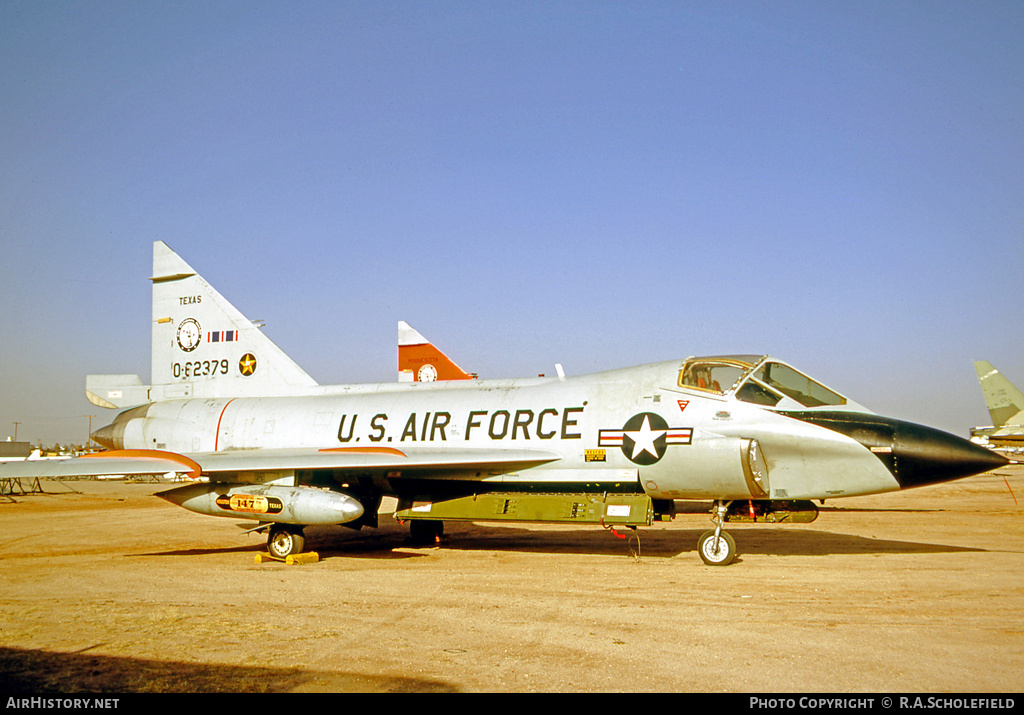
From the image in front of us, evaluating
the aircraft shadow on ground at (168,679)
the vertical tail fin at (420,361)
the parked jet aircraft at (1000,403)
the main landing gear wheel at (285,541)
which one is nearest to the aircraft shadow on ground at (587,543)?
the main landing gear wheel at (285,541)

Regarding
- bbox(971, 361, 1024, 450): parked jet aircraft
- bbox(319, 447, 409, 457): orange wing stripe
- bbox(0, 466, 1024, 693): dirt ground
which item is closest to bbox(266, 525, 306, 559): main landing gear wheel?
bbox(0, 466, 1024, 693): dirt ground

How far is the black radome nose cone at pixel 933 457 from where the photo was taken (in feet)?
30.6

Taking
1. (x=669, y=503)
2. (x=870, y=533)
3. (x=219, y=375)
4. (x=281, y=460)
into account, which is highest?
(x=219, y=375)

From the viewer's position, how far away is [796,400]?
10.4 metres

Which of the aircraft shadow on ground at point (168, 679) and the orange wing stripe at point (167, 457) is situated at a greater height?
the orange wing stripe at point (167, 457)

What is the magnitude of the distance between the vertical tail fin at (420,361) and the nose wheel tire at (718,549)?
1061 cm

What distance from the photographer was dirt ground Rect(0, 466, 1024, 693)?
5.32 metres

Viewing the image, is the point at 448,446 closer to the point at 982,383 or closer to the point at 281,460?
the point at 281,460

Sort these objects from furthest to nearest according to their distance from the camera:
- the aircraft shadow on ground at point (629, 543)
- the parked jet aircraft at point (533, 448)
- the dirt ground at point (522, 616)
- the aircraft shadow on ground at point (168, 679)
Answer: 1. the aircraft shadow on ground at point (629, 543)
2. the parked jet aircraft at point (533, 448)
3. the dirt ground at point (522, 616)
4. the aircraft shadow on ground at point (168, 679)

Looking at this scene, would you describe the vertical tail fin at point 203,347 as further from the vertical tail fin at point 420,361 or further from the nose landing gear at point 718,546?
the nose landing gear at point 718,546

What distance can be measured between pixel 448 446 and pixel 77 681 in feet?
23.6

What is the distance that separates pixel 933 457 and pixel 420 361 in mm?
14223

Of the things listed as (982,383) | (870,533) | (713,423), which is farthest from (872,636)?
(982,383)

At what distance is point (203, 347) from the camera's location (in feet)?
49.6
